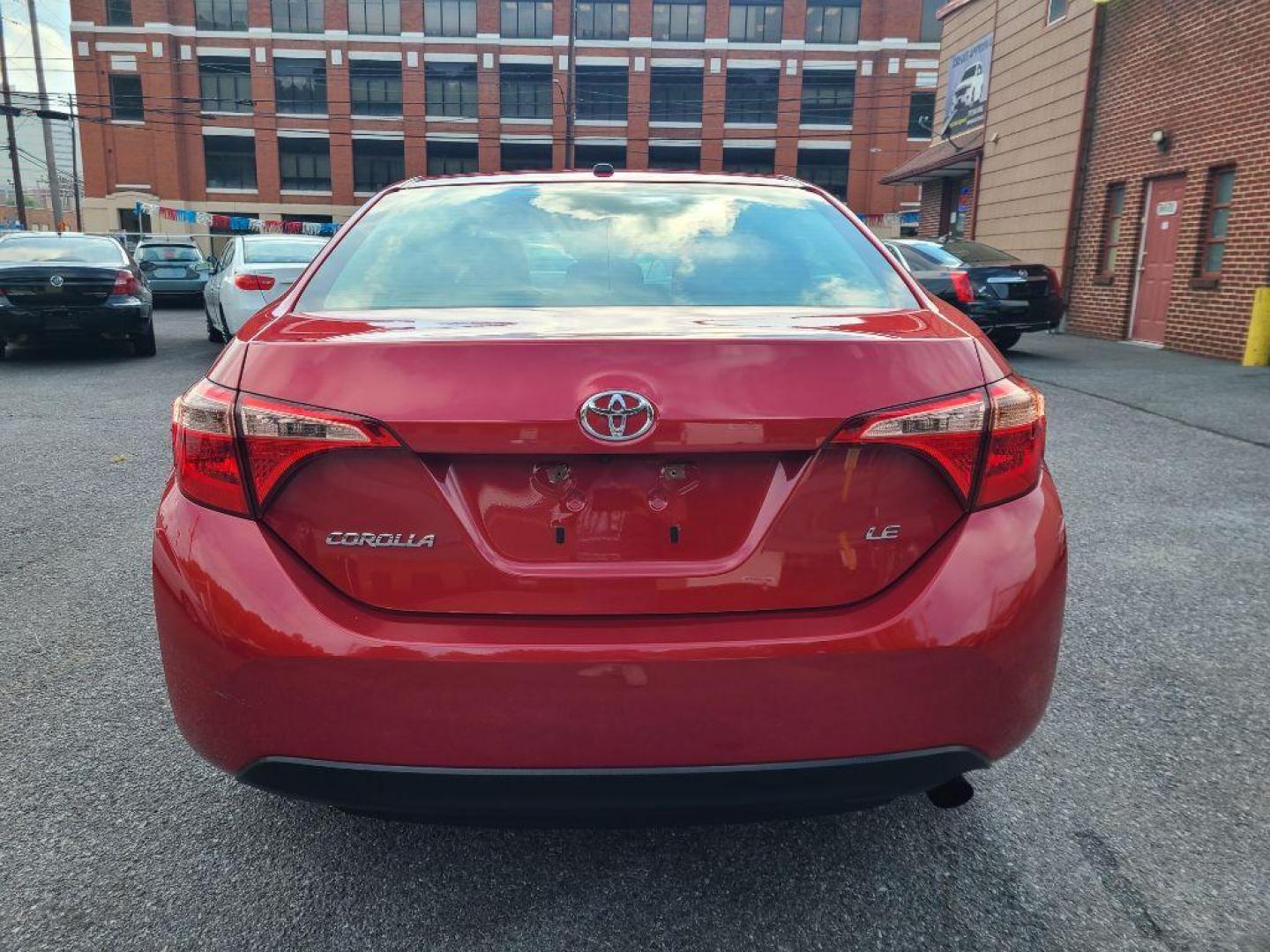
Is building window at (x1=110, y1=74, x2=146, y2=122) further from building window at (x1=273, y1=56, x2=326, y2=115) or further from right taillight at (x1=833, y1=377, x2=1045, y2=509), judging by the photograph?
right taillight at (x1=833, y1=377, x2=1045, y2=509)

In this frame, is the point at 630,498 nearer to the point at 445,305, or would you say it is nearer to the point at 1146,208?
the point at 445,305

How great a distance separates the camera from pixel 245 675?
A: 1901 millimetres

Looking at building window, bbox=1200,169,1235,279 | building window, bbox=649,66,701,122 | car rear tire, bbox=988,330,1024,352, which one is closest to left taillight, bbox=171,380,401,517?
car rear tire, bbox=988,330,1024,352

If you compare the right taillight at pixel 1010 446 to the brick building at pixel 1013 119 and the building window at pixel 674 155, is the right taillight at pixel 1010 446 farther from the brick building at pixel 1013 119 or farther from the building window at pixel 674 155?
the building window at pixel 674 155

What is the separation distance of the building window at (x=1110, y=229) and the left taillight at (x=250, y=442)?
1801 centimetres

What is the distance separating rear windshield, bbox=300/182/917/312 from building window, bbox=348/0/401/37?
186ft

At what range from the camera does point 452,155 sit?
5447cm

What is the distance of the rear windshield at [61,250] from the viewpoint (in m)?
12.4


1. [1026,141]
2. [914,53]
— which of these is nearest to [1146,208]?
[1026,141]

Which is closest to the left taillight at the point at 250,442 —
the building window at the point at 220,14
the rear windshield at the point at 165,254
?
the rear windshield at the point at 165,254

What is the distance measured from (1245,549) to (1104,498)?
110 centimetres

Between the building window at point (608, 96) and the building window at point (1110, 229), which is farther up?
the building window at point (608, 96)

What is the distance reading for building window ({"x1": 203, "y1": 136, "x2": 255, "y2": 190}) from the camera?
5353 centimetres

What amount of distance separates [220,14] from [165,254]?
3731 centimetres
